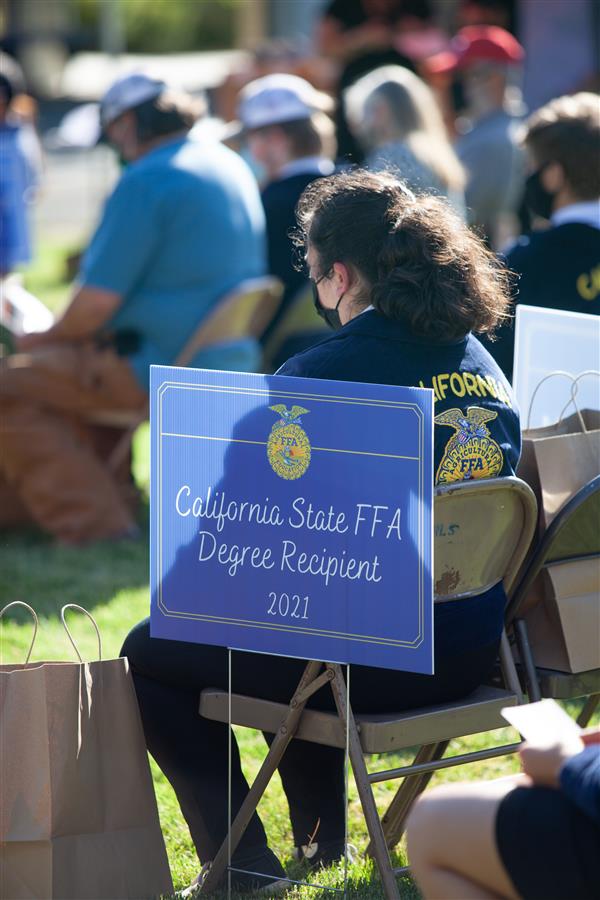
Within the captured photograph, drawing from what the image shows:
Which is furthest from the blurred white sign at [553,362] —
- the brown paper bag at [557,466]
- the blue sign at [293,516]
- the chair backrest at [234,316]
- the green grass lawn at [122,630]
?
the chair backrest at [234,316]

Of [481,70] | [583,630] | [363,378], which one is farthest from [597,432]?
[481,70]

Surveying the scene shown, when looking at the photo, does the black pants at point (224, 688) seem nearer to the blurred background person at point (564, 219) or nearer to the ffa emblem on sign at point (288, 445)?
the ffa emblem on sign at point (288, 445)

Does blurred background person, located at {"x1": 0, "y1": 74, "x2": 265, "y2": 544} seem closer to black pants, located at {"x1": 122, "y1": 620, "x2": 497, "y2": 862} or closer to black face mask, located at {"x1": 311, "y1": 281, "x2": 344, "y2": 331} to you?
black face mask, located at {"x1": 311, "y1": 281, "x2": 344, "y2": 331}

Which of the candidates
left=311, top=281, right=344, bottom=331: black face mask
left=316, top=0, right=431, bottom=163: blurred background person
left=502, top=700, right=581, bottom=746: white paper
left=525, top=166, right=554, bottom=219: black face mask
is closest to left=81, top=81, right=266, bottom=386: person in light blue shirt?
left=525, top=166, right=554, bottom=219: black face mask

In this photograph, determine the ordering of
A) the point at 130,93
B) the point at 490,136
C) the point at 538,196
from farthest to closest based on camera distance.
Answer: the point at 490,136
the point at 130,93
the point at 538,196

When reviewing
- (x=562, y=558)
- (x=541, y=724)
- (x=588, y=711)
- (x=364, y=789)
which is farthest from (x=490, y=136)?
(x=541, y=724)

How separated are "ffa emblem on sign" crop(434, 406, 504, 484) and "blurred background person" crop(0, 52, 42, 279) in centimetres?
614

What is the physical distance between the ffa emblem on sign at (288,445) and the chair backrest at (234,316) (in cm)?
286

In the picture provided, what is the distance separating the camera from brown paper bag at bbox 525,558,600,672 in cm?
291

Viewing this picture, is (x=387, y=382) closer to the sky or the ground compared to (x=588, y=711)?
closer to the sky

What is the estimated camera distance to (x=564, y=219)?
4.32m

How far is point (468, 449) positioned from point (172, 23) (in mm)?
29827

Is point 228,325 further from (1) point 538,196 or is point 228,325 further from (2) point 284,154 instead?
(1) point 538,196

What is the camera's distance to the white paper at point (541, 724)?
209 cm
